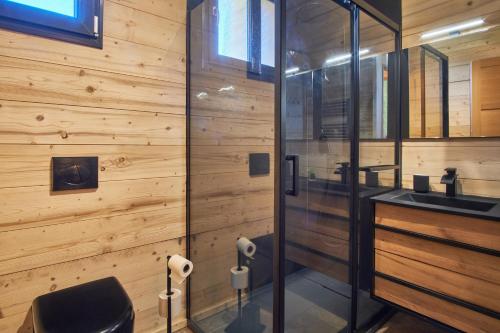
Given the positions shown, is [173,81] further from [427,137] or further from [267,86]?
[427,137]

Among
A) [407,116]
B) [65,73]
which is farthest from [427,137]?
[65,73]

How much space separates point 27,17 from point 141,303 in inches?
63.5

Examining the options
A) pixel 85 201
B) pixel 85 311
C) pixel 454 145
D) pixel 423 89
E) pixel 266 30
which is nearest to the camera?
pixel 85 311

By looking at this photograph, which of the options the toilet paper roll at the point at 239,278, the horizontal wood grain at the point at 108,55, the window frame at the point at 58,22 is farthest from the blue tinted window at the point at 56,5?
the toilet paper roll at the point at 239,278

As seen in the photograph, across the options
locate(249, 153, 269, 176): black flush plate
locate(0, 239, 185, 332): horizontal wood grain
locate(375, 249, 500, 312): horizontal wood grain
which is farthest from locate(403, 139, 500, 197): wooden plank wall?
locate(0, 239, 185, 332): horizontal wood grain

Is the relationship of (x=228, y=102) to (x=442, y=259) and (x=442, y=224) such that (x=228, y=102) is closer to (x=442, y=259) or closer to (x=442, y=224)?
(x=442, y=224)

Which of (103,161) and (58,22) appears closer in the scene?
(58,22)

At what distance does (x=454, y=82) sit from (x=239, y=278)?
76.3 inches

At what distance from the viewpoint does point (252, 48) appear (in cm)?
188

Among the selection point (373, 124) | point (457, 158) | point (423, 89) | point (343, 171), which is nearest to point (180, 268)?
point (343, 171)

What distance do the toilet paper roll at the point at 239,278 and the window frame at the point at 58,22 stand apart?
1.55 m

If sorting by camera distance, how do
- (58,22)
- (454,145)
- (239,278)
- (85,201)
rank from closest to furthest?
(58,22) < (85,201) < (239,278) < (454,145)

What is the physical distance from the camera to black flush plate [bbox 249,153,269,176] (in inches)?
75.7

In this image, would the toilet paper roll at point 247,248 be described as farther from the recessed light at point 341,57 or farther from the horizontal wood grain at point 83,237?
the recessed light at point 341,57
